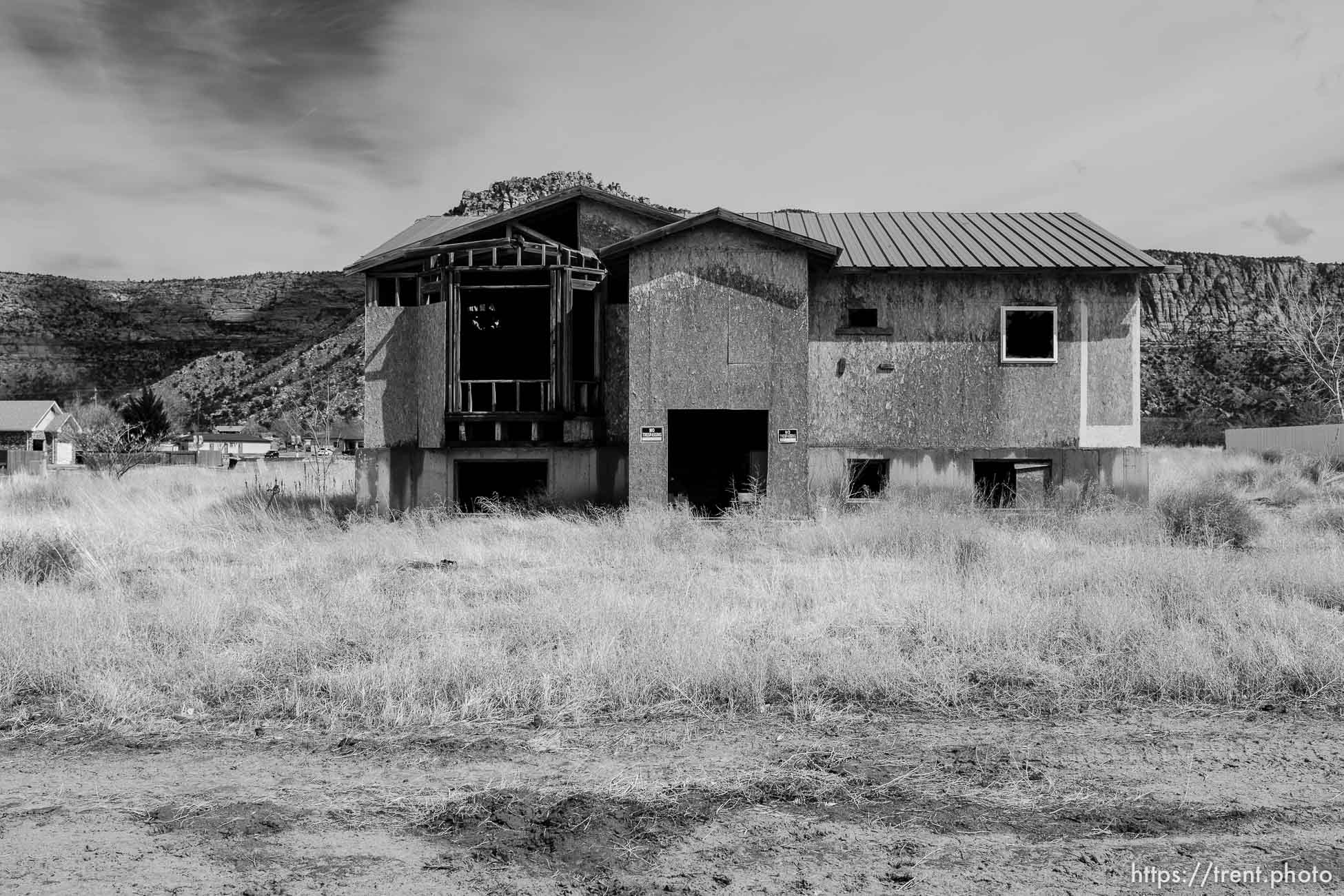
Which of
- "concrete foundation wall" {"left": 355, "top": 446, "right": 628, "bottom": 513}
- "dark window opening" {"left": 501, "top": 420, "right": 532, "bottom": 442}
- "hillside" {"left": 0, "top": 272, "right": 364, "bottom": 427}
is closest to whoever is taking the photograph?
"dark window opening" {"left": 501, "top": 420, "right": 532, "bottom": 442}

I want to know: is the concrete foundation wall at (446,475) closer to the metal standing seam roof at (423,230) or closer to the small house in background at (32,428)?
the metal standing seam roof at (423,230)

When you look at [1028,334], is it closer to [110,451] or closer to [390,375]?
[390,375]

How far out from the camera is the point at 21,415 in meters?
74.4

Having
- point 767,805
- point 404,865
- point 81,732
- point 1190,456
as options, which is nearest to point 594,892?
point 404,865

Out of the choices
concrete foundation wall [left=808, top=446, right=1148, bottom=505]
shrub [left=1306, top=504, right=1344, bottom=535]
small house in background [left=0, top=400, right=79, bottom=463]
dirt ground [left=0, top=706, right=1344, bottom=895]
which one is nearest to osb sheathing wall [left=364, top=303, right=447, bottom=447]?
concrete foundation wall [left=808, top=446, right=1148, bottom=505]

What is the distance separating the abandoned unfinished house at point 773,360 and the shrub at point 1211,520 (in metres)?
2.15

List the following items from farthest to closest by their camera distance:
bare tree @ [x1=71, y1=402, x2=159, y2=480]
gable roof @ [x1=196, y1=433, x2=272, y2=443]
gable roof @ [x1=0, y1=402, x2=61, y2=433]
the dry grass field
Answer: gable roof @ [x1=196, y1=433, x2=272, y2=443]
gable roof @ [x1=0, y1=402, x2=61, y2=433]
bare tree @ [x1=71, y1=402, x2=159, y2=480]
the dry grass field

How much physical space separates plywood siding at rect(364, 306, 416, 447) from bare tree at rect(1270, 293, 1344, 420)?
98.4 feet

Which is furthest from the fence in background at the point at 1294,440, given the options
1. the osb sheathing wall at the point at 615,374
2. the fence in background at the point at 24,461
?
the fence in background at the point at 24,461

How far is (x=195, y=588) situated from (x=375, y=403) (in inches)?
342

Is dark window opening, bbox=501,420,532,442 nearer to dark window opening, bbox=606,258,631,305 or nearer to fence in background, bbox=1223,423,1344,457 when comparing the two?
dark window opening, bbox=606,258,631,305

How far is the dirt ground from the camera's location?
4.00m

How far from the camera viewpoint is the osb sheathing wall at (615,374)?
1816 centimetres

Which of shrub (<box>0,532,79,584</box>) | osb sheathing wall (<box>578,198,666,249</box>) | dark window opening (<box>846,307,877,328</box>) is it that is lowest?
shrub (<box>0,532,79,584</box>)
